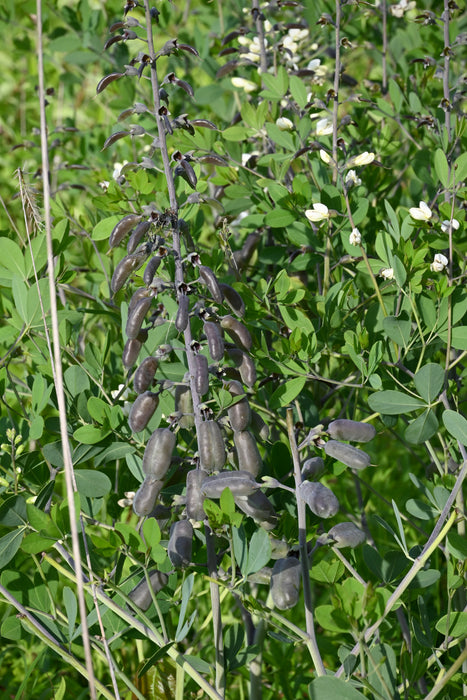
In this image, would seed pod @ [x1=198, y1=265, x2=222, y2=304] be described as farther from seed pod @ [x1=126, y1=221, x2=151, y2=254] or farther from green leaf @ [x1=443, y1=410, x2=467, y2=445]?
green leaf @ [x1=443, y1=410, x2=467, y2=445]

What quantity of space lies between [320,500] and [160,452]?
21 cm

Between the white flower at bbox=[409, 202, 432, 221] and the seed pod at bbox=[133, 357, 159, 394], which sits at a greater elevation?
the white flower at bbox=[409, 202, 432, 221]

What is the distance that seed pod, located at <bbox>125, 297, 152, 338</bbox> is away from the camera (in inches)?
35.5

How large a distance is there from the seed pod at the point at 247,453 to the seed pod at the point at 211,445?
0.05m

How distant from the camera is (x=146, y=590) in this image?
97 cm

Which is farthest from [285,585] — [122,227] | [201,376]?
[122,227]

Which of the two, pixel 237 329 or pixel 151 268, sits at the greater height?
pixel 151 268

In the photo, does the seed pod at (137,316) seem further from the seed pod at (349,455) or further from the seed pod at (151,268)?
the seed pod at (349,455)

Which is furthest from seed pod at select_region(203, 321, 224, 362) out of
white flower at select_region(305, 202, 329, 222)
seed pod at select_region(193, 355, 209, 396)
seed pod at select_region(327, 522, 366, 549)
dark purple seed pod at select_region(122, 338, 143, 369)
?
white flower at select_region(305, 202, 329, 222)

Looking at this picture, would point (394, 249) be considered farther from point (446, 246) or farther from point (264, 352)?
point (264, 352)

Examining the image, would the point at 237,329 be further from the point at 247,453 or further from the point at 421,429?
the point at 421,429

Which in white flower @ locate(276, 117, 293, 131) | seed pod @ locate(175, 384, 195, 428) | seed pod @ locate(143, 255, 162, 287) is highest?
white flower @ locate(276, 117, 293, 131)

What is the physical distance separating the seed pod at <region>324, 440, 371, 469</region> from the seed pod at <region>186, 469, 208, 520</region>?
0.16 metres

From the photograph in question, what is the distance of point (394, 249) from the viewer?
A: 118cm
